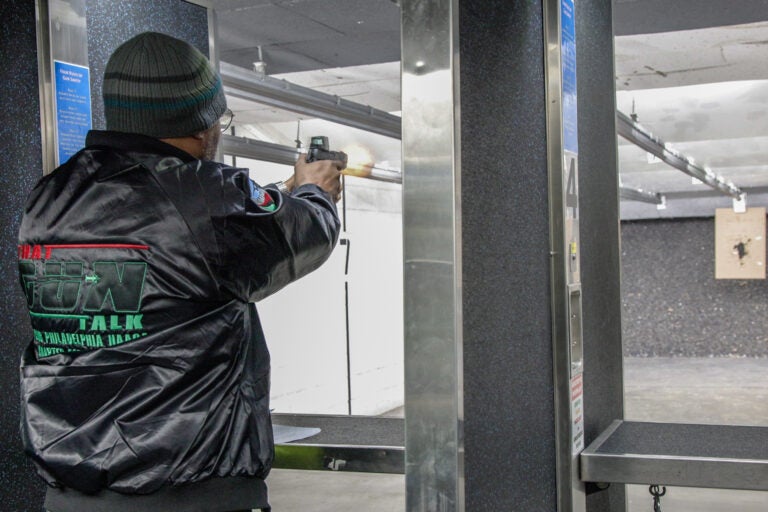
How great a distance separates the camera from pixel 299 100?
3.91 m

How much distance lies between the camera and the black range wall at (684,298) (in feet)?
33.9

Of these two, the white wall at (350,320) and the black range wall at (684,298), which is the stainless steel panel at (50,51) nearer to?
the white wall at (350,320)

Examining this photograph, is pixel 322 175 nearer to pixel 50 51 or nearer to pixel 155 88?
pixel 155 88

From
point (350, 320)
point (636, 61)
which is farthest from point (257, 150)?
point (350, 320)

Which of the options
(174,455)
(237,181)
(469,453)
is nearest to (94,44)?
(237,181)

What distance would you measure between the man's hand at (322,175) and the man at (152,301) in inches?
4.2

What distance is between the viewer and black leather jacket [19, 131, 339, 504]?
3.23ft

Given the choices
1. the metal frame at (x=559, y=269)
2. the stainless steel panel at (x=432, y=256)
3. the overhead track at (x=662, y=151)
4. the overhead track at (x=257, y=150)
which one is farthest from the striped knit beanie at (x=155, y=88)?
the overhead track at (x=257, y=150)

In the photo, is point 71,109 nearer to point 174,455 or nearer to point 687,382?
point 174,455

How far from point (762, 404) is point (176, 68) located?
7.18 metres

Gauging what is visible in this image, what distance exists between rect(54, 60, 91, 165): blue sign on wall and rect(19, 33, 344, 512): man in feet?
1.11

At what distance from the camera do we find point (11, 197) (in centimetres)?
135

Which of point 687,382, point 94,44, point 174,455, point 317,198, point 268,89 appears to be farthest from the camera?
point 687,382

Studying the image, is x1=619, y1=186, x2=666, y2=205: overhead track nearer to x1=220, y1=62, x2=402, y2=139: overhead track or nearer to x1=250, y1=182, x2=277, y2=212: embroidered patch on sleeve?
x1=220, y1=62, x2=402, y2=139: overhead track
